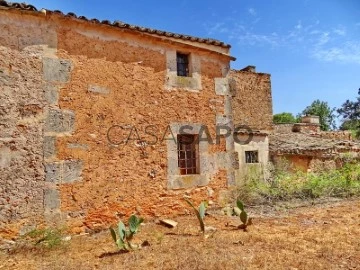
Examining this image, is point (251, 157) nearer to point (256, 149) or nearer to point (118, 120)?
point (256, 149)

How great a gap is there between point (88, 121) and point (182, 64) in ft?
10.2

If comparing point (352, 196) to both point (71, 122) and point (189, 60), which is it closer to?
point (189, 60)

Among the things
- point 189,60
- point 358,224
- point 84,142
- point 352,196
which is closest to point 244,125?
point 352,196

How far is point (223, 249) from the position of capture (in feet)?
17.7

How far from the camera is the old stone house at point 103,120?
595 cm

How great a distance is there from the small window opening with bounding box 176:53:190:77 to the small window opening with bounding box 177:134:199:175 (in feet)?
5.57

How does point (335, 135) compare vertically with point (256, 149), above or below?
above

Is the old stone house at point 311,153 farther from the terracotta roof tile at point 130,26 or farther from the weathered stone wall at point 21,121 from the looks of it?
the weathered stone wall at point 21,121

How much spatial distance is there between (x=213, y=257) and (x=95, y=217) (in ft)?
9.58

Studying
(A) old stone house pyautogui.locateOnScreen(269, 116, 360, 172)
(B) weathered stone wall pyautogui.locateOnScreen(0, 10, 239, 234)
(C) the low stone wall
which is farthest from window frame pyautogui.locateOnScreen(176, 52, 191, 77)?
(C) the low stone wall

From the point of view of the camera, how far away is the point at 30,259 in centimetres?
532

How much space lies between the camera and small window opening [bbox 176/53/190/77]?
8.31 m

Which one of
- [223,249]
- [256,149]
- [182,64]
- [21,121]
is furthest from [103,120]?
[256,149]

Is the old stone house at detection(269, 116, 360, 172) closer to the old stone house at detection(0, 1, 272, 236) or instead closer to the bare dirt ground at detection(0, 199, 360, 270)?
the old stone house at detection(0, 1, 272, 236)
